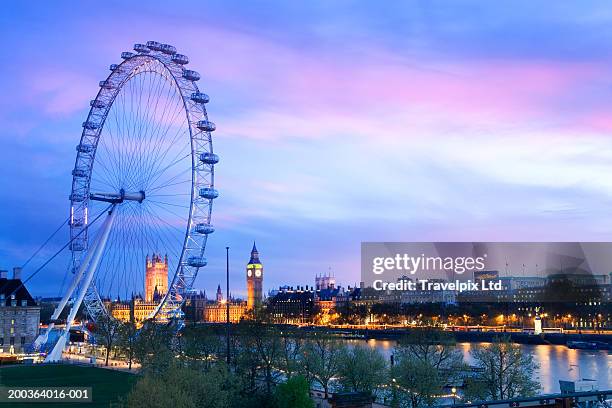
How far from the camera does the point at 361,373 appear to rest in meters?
40.9

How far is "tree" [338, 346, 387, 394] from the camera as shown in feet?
133

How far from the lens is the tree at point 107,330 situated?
206 ft

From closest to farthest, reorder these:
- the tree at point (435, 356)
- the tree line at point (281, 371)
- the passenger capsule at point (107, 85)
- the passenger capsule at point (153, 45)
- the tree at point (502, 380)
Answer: the tree line at point (281, 371), the tree at point (502, 380), the tree at point (435, 356), the passenger capsule at point (153, 45), the passenger capsule at point (107, 85)

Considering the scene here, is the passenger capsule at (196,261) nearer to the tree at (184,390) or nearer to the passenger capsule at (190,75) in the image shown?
the passenger capsule at (190,75)

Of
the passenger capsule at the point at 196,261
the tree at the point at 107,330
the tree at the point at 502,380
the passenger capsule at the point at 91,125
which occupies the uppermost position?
the passenger capsule at the point at 91,125

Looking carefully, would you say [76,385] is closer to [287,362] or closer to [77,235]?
[287,362]

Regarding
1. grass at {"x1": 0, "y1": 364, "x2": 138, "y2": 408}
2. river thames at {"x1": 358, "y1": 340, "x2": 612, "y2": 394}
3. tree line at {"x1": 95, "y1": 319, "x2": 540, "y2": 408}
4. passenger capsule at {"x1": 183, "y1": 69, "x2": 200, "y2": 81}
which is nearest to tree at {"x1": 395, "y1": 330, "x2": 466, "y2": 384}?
tree line at {"x1": 95, "y1": 319, "x2": 540, "y2": 408}

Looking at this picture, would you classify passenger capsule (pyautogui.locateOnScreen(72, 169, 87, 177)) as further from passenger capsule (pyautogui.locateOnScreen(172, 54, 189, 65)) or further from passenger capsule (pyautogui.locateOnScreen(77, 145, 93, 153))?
passenger capsule (pyautogui.locateOnScreen(172, 54, 189, 65))

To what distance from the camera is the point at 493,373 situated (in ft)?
134

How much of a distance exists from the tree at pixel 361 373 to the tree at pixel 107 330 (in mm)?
26075

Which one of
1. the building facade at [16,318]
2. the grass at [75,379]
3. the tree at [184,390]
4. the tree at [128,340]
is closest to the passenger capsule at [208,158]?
the tree at [128,340]

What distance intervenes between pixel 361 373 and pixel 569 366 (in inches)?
1449

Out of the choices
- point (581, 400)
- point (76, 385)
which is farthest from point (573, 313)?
point (581, 400)

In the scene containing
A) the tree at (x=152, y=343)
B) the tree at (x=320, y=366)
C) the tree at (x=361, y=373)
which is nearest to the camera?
the tree at (x=361, y=373)
